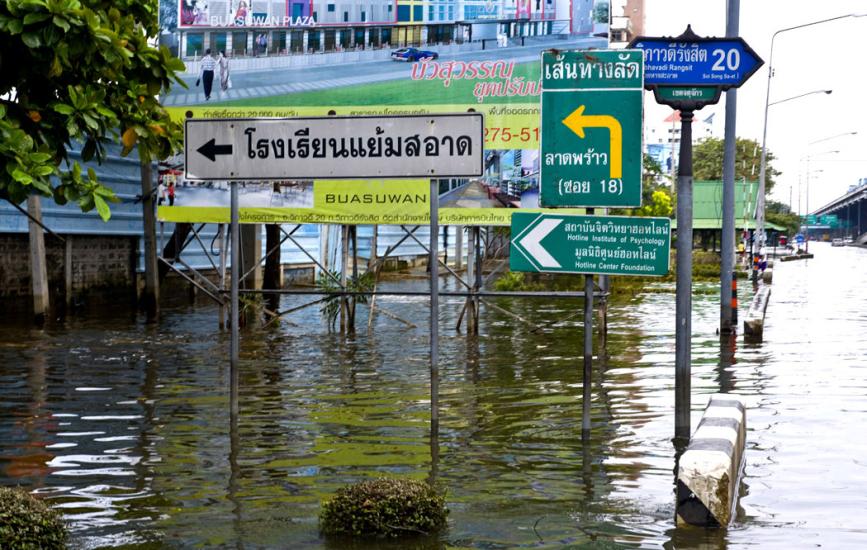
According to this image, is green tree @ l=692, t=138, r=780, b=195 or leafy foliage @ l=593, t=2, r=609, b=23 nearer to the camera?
leafy foliage @ l=593, t=2, r=609, b=23

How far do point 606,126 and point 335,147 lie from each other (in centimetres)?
196

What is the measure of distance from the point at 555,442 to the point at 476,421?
1584 millimetres

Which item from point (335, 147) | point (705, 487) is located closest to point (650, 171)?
point (335, 147)

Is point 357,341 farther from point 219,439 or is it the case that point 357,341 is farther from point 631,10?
Result: point 631,10

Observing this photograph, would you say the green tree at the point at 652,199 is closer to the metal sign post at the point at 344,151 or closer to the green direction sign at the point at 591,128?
the green direction sign at the point at 591,128

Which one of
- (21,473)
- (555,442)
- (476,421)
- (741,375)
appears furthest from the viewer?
(741,375)

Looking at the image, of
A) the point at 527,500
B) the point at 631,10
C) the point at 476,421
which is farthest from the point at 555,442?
the point at 631,10

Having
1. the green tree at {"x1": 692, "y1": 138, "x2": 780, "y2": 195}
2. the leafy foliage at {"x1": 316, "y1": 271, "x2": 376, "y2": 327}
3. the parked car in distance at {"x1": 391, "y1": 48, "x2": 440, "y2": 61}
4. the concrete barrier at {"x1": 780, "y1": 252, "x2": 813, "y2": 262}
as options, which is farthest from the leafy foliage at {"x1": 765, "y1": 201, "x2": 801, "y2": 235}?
the parked car in distance at {"x1": 391, "y1": 48, "x2": 440, "y2": 61}

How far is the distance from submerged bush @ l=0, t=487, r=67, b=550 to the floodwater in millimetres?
717

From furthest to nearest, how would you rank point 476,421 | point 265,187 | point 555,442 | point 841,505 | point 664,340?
point 265,187 < point 664,340 < point 476,421 < point 555,442 < point 841,505

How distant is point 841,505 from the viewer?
27.0 feet

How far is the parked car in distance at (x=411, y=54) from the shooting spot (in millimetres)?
22469

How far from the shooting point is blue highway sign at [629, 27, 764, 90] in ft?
32.4

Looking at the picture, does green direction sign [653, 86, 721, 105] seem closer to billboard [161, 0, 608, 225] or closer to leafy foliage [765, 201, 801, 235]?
billboard [161, 0, 608, 225]
